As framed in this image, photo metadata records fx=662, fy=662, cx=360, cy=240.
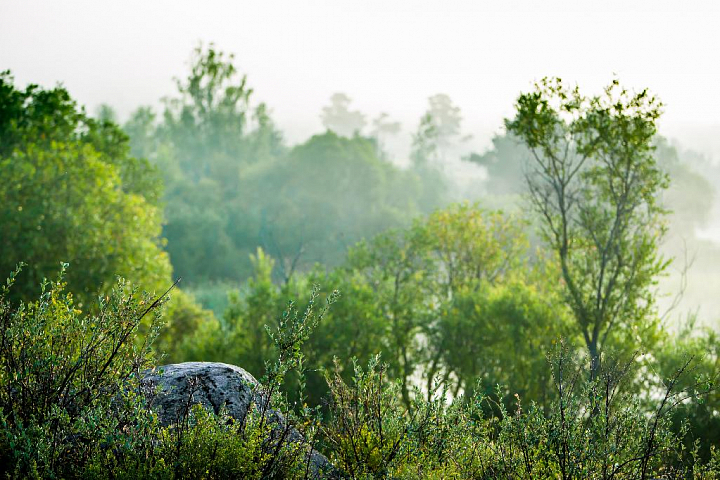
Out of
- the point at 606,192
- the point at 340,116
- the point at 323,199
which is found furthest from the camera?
the point at 340,116

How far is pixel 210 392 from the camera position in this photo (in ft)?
19.3

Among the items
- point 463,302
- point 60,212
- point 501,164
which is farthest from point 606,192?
point 501,164

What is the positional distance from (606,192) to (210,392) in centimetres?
1067

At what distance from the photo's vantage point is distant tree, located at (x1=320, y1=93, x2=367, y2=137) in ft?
481

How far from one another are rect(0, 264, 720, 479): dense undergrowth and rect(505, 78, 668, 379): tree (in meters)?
8.38

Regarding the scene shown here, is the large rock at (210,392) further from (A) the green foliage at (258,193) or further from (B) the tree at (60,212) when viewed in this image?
(A) the green foliage at (258,193)

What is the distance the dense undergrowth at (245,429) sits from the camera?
15.0 feet

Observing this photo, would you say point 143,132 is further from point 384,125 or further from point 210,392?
point 210,392

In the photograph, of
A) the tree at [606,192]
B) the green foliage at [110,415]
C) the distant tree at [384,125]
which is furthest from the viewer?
the distant tree at [384,125]

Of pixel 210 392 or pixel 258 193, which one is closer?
pixel 210 392

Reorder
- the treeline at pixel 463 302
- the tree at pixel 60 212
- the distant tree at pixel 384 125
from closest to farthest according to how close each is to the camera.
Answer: the treeline at pixel 463 302
the tree at pixel 60 212
the distant tree at pixel 384 125

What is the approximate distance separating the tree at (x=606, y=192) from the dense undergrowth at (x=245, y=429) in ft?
27.5

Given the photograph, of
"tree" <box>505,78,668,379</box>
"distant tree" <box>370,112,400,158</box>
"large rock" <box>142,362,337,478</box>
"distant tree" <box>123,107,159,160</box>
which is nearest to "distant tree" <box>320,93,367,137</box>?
"distant tree" <box>370,112,400,158</box>

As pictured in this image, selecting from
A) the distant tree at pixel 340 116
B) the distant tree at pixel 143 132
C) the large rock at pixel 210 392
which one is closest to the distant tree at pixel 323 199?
the distant tree at pixel 143 132
